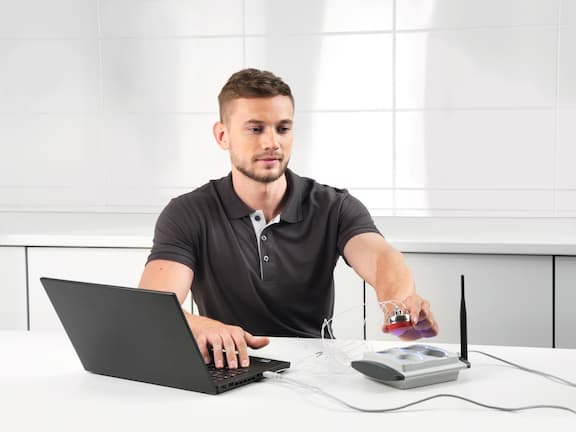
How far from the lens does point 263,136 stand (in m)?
2.03

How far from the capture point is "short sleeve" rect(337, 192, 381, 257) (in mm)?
2094

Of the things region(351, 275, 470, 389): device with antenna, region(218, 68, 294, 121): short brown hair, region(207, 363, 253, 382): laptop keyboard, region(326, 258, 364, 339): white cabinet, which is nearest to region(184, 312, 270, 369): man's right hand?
region(207, 363, 253, 382): laptop keyboard

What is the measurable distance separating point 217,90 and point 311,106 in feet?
1.19

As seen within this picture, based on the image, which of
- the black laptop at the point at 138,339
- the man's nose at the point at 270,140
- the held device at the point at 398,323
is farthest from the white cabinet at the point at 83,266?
the held device at the point at 398,323

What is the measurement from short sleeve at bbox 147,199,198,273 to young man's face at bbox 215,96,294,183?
0.19 m

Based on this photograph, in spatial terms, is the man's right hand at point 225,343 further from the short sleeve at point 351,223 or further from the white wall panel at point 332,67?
the white wall panel at point 332,67

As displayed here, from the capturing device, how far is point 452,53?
9.73 ft

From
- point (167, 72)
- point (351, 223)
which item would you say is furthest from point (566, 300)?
point (167, 72)

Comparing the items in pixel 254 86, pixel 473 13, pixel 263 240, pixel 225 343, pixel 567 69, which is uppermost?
pixel 473 13

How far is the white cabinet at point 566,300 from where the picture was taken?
2.49 meters

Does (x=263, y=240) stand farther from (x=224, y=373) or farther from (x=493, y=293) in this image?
(x=493, y=293)

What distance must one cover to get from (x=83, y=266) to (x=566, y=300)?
5.08 ft

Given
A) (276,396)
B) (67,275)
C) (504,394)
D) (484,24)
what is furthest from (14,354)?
(484,24)

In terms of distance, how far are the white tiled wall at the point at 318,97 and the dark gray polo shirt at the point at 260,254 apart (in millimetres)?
951
